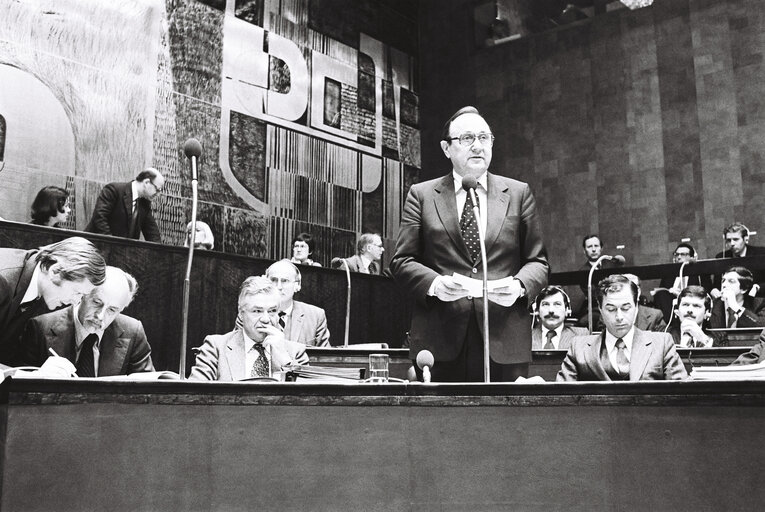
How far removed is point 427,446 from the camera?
6.13 ft

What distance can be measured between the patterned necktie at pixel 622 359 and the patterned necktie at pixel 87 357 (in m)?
2.02

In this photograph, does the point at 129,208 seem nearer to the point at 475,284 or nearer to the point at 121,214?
the point at 121,214

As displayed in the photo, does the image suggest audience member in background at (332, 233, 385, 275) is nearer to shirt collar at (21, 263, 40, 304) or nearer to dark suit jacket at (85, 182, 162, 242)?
dark suit jacket at (85, 182, 162, 242)

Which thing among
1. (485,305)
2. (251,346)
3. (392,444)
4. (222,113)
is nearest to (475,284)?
(485,305)

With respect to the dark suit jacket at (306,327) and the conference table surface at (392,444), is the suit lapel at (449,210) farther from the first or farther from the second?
the dark suit jacket at (306,327)

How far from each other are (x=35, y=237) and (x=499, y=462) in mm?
3783

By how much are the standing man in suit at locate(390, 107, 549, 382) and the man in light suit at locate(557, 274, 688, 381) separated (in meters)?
0.70

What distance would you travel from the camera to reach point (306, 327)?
5.02 metres

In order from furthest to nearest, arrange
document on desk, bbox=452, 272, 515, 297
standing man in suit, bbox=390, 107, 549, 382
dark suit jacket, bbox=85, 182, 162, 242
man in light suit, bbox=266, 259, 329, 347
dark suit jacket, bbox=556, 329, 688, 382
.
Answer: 1. dark suit jacket, bbox=85, 182, 162, 242
2. man in light suit, bbox=266, 259, 329, 347
3. dark suit jacket, bbox=556, 329, 688, 382
4. standing man in suit, bbox=390, 107, 549, 382
5. document on desk, bbox=452, 272, 515, 297

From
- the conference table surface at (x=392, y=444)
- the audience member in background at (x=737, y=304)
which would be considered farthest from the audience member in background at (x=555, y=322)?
the conference table surface at (x=392, y=444)

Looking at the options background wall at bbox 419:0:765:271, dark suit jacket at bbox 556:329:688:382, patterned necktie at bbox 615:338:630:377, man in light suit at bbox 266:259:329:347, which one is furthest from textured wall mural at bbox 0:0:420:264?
patterned necktie at bbox 615:338:630:377

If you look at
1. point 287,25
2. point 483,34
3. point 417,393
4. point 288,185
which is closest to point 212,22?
point 287,25

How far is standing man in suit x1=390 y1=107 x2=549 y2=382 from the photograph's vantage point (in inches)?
98.9

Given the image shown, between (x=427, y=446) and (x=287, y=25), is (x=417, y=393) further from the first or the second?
(x=287, y=25)
